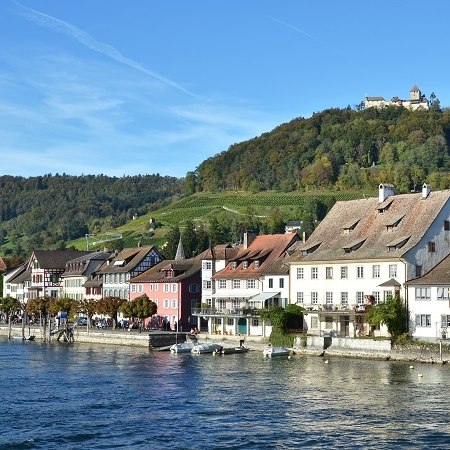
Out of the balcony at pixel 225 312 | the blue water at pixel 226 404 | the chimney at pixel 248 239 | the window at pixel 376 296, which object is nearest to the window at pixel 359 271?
the window at pixel 376 296

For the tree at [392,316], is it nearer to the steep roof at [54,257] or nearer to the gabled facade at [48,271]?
the gabled facade at [48,271]

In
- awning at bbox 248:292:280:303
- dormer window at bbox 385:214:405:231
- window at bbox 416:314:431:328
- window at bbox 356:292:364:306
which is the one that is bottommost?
window at bbox 416:314:431:328

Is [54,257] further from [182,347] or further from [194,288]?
[182,347]

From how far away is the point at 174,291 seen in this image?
113 metres

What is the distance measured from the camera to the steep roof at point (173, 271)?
373 feet

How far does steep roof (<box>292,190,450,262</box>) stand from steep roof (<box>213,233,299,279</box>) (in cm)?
548

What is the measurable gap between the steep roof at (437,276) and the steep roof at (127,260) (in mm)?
55913

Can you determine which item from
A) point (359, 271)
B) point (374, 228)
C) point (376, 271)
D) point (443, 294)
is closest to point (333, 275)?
point (359, 271)

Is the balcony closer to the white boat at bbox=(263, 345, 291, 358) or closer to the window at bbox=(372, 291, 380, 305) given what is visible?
the white boat at bbox=(263, 345, 291, 358)

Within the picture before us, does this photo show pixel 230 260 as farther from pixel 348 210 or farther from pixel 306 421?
pixel 306 421

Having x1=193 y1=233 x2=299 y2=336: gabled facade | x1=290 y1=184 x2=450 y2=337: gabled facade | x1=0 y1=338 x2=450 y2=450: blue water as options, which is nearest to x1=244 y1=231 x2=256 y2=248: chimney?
x1=193 y1=233 x2=299 y2=336: gabled facade

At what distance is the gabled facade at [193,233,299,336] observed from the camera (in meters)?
95.6

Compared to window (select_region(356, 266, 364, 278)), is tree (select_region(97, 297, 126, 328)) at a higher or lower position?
lower

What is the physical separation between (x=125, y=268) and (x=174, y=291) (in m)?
16.9
